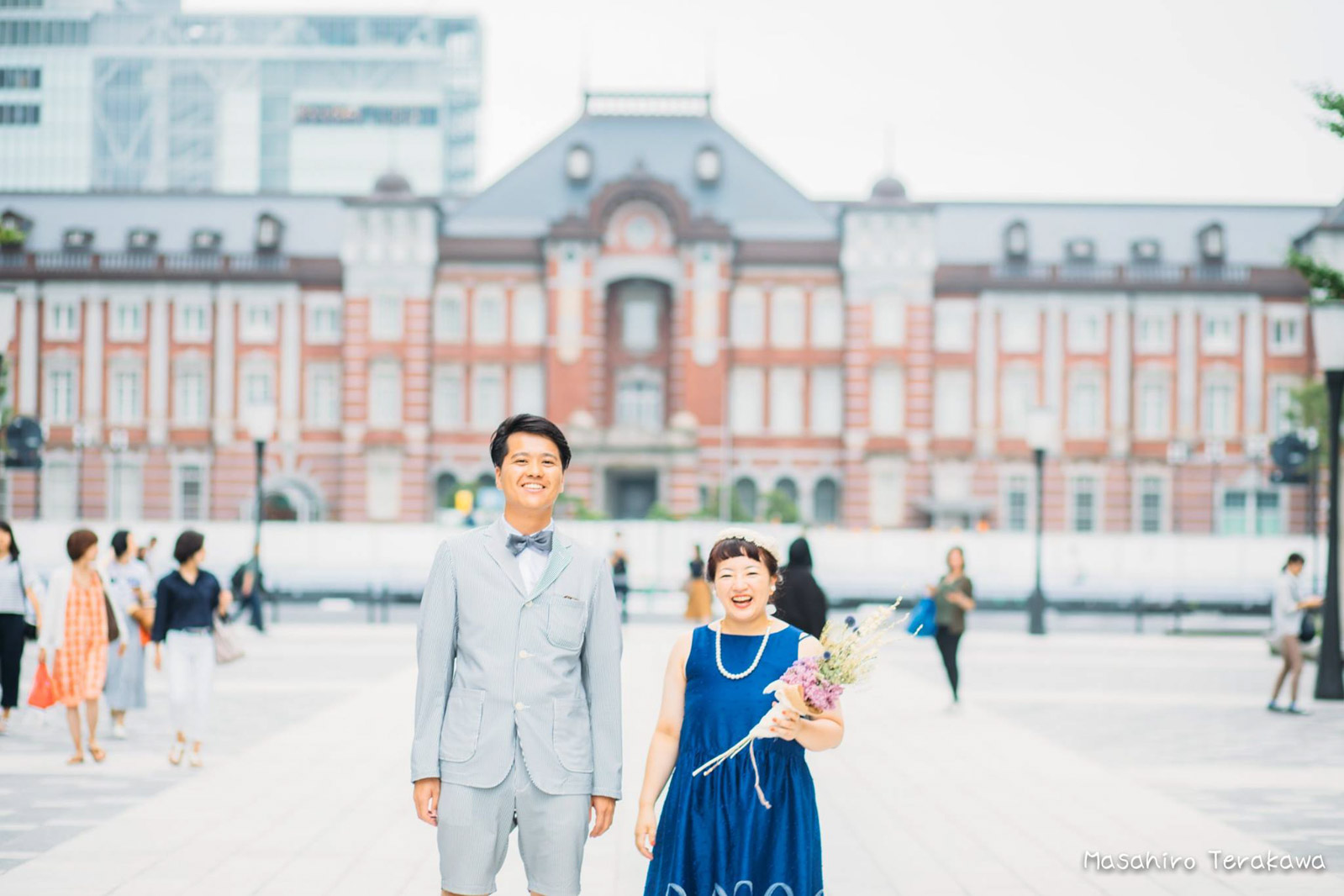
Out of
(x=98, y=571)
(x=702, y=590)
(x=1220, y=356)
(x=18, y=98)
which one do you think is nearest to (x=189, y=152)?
(x=18, y=98)

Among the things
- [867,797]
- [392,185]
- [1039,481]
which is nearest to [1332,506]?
[867,797]

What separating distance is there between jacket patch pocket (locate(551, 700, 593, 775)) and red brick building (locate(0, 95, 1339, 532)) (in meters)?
45.9

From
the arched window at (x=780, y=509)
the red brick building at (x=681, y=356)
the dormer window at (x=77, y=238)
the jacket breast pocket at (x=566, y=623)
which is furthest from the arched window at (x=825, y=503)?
the jacket breast pocket at (x=566, y=623)

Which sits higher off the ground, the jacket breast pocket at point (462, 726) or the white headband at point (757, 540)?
the white headband at point (757, 540)

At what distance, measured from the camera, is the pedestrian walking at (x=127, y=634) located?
1287 centimetres

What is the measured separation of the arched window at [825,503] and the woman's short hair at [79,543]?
42214 millimetres

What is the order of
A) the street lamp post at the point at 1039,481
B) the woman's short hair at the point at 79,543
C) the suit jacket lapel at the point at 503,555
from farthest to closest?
1. the street lamp post at the point at 1039,481
2. the woman's short hair at the point at 79,543
3. the suit jacket lapel at the point at 503,555

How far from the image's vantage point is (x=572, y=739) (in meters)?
4.65

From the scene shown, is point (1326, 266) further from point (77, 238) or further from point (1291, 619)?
point (77, 238)

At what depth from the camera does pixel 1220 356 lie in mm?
52500

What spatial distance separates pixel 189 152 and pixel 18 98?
1292 cm

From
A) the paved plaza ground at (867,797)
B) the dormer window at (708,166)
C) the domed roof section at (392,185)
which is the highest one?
the dormer window at (708,166)

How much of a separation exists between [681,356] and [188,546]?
1632 inches

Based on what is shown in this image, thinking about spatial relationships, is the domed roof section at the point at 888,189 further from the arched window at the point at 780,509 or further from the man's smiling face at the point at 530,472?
the man's smiling face at the point at 530,472
